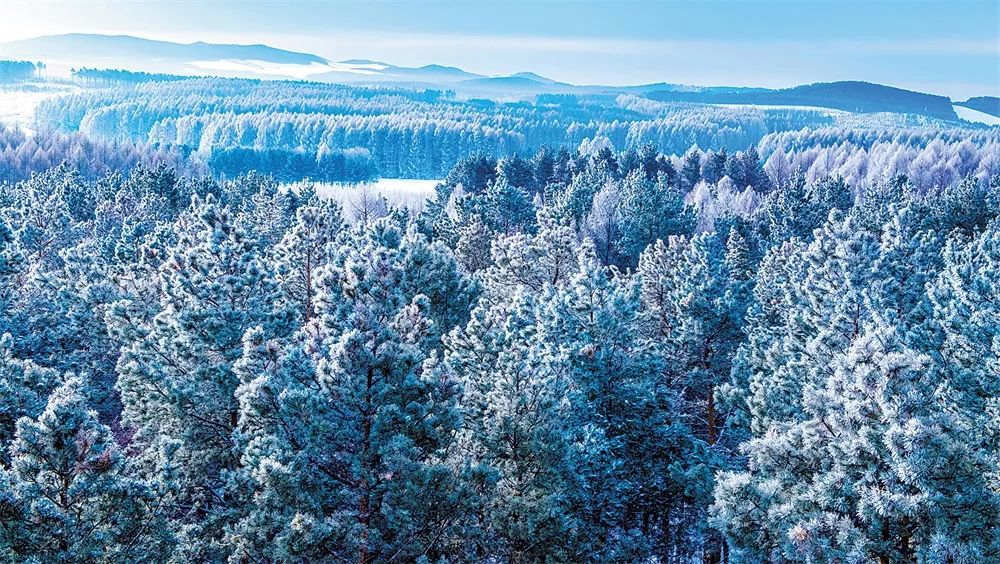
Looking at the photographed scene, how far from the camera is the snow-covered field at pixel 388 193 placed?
100812 millimetres

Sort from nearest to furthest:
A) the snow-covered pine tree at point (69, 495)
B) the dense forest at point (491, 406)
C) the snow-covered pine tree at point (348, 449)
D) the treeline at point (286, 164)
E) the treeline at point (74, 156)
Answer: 1. the snow-covered pine tree at point (69, 495)
2. the dense forest at point (491, 406)
3. the snow-covered pine tree at point (348, 449)
4. the treeline at point (74, 156)
5. the treeline at point (286, 164)

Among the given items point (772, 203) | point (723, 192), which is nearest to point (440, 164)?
point (723, 192)

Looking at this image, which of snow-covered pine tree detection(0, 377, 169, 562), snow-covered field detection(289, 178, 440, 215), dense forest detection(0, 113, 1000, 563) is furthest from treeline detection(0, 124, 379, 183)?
snow-covered pine tree detection(0, 377, 169, 562)

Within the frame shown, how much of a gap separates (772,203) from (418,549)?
57943mm

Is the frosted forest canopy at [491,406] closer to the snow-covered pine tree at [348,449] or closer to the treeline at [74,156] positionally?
the snow-covered pine tree at [348,449]

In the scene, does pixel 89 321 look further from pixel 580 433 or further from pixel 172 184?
pixel 172 184

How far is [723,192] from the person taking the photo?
88438 millimetres

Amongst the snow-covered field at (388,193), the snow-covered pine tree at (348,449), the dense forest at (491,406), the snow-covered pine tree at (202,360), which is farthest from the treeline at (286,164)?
the snow-covered pine tree at (348,449)

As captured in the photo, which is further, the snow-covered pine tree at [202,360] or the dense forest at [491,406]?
the snow-covered pine tree at [202,360]

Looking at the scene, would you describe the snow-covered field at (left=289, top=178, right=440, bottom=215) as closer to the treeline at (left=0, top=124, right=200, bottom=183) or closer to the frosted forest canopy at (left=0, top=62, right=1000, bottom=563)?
the treeline at (left=0, top=124, right=200, bottom=183)

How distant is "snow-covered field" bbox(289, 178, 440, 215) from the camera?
100812 millimetres

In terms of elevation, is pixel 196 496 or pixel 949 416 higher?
pixel 949 416

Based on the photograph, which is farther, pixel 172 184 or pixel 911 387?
pixel 172 184

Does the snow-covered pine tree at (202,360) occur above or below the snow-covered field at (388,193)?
above
